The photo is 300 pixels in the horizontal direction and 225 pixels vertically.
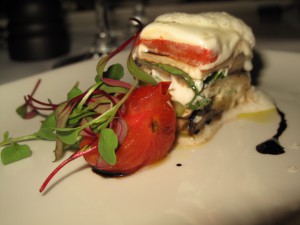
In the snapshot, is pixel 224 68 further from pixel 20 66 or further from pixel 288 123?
pixel 20 66

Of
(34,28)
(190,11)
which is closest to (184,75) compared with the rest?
(34,28)

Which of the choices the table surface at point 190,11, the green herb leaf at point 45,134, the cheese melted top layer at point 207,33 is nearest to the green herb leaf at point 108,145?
the green herb leaf at point 45,134

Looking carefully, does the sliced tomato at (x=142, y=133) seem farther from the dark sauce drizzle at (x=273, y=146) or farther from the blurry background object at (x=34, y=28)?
the blurry background object at (x=34, y=28)

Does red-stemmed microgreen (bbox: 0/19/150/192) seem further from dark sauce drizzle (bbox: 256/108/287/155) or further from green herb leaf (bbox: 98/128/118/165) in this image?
dark sauce drizzle (bbox: 256/108/287/155)

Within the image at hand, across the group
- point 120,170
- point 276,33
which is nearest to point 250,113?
point 120,170

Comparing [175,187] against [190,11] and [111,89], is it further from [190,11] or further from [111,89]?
[190,11]
